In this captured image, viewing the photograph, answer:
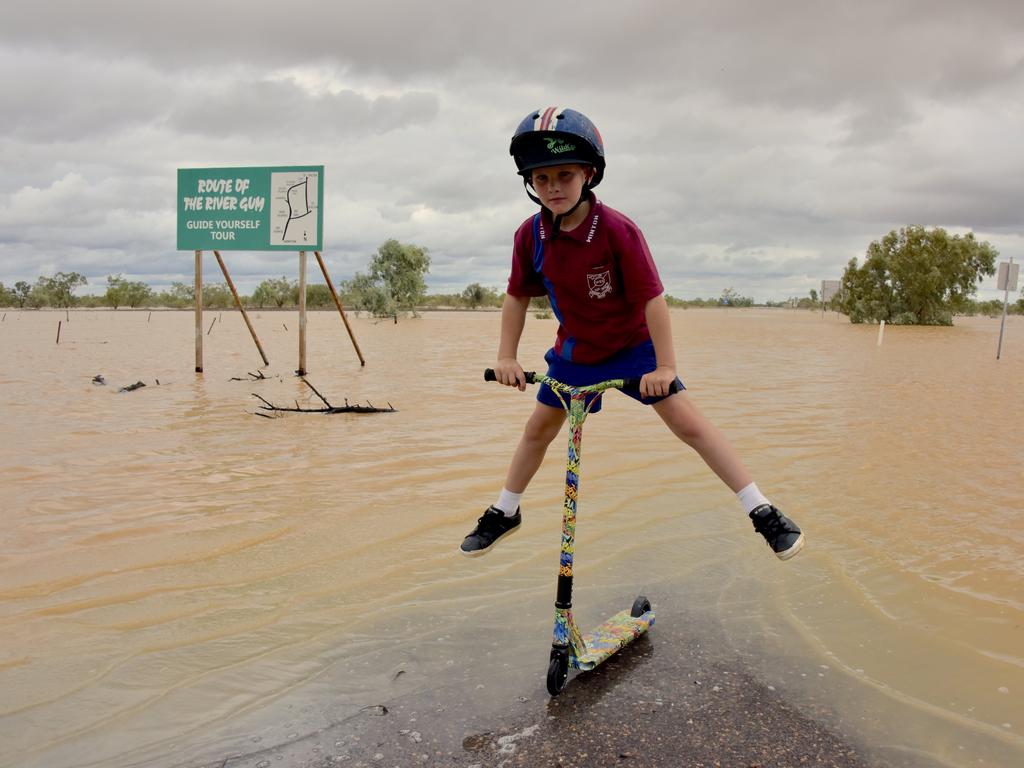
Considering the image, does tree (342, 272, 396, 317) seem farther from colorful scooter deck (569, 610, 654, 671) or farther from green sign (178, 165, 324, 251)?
colorful scooter deck (569, 610, 654, 671)

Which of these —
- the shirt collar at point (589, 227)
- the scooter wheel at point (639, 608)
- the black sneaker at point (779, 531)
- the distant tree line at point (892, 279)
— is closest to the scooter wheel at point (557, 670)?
the scooter wheel at point (639, 608)

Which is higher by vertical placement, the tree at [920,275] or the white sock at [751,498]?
the tree at [920,275]

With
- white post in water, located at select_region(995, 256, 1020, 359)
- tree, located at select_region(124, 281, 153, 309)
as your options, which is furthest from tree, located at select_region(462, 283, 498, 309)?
white post in water, located at select_region(995, 256, 1020, 359)

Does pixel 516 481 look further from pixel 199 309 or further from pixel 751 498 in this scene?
pixel 199 309

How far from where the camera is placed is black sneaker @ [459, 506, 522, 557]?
3.85 metres

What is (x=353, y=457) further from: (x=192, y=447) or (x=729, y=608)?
(x=729, y=608)

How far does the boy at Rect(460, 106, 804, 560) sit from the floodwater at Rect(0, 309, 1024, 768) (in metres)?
0.62

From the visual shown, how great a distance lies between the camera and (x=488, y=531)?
3902 millimetres

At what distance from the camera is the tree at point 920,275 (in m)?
50.3

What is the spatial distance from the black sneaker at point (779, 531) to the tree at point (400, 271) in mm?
50440

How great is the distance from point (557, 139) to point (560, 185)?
0.62ft

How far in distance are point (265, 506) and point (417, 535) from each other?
4.41ft

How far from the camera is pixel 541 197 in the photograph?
11.1 feet

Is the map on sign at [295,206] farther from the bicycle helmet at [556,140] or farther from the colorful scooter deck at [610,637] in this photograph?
the colorful scooter deck at [610,637]
